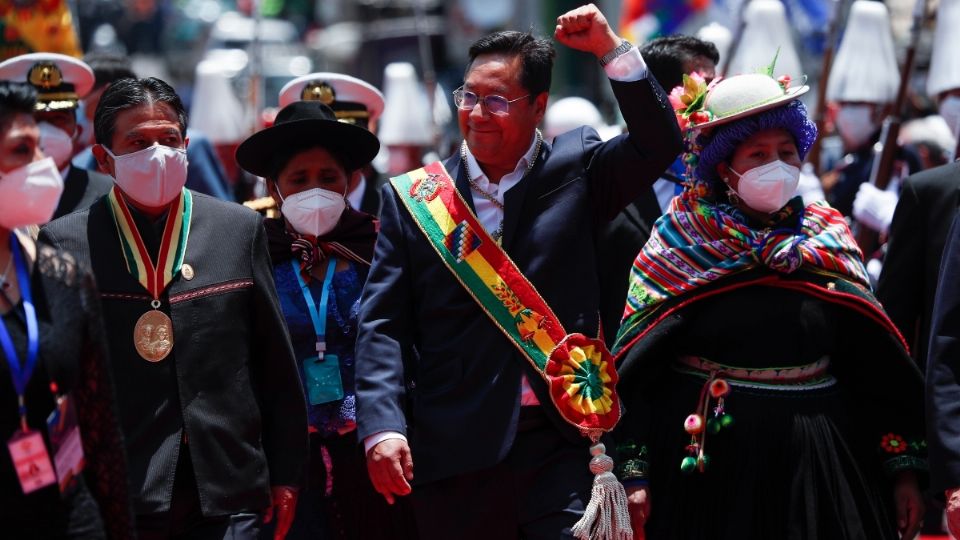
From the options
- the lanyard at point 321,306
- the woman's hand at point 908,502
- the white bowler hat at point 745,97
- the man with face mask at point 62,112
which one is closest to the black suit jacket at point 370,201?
the man with face mask at point 62,112

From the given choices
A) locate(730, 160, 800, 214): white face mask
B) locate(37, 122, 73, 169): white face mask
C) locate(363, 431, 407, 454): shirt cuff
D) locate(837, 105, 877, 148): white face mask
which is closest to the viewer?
locate(363, 431, 407, 454): shirt cuff

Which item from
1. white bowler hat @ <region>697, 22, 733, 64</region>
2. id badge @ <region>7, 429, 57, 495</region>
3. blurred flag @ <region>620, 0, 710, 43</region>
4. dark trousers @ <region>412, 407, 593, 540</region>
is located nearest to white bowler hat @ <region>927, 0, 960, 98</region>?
white bowler hat @ <region>697, 22, 733, 64</region>

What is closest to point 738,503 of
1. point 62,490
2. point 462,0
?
point 62,490

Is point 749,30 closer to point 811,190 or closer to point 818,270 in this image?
point 811,190

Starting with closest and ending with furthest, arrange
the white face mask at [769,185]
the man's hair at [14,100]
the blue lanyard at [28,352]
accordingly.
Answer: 1. the blue lanyard at [28,352]
2. the man's hair at [14,100]
3. the white face mask at [769,185]

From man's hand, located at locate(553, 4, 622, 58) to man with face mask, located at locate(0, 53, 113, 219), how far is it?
2702 mm

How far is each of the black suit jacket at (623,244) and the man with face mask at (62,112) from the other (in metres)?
2.19

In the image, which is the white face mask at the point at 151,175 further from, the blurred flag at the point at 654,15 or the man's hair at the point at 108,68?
the blurred flag at the point at 654,15

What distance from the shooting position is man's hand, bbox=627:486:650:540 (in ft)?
18.4

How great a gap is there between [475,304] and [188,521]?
114 cm

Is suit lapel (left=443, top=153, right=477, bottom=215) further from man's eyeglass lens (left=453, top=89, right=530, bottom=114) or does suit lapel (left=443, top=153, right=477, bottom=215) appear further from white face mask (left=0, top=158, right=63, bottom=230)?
white face mask (left=0, top=158, right=63, bottom=230)

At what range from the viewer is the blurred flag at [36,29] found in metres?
11.2

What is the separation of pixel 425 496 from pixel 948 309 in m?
1.77

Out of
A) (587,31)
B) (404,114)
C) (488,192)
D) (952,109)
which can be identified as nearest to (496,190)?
(488,192)
